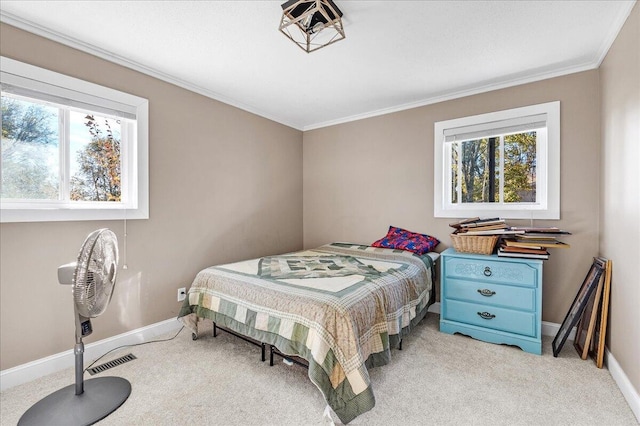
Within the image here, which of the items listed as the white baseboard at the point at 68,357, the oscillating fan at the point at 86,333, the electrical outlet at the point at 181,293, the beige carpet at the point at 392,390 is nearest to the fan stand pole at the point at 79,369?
the oscillating fan at the point at 86,333

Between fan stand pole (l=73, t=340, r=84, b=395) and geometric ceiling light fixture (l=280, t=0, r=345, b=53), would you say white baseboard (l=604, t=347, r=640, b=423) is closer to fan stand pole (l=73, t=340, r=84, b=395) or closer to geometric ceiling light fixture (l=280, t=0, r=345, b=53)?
geometric ceiling light fixture (l=280, t=0, r=345, b=53)

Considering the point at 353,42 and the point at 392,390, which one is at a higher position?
the point at 353,42

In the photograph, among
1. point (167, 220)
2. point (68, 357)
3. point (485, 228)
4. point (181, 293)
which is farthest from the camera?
point (181, 293)

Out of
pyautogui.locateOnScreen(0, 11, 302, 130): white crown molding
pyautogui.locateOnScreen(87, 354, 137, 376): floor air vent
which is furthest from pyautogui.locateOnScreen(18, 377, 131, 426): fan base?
pyautogui.locateOnScreen(0, 11, 302, 130): white crown molding

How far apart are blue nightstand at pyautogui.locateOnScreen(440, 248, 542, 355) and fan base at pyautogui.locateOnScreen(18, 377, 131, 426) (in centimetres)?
249

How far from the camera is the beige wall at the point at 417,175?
2488 mm

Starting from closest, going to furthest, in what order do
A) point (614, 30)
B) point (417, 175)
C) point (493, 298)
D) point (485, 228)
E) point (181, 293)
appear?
point (614, 30)
point (493, 298)
point (485, 228)
point (181, 293)
point (417, 175)

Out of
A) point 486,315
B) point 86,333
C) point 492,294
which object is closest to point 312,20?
point 86,333

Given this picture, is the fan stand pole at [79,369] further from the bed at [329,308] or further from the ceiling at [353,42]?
the ceiling at [353,42]

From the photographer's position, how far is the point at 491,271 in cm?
243

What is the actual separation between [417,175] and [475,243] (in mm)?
1061

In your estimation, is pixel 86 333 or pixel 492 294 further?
pixel 492 294

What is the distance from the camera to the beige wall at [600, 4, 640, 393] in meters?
1.66

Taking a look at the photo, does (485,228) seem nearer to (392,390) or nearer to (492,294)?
(492,294)
